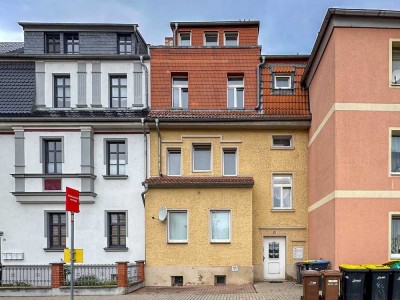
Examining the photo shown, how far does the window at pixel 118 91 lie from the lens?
18266 millimetres

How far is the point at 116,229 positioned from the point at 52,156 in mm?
4470

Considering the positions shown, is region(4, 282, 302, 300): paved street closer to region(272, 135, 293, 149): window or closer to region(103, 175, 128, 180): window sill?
region(103, 175, 128, 180): window sill

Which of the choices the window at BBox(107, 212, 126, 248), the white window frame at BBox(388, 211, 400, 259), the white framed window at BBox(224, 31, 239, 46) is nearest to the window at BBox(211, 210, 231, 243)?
the window at BBox(107, 212, 126, 248)

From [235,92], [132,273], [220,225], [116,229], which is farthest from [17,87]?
[220,225]

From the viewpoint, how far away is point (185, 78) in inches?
727

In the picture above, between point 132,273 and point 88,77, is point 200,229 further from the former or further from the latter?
point 88,77

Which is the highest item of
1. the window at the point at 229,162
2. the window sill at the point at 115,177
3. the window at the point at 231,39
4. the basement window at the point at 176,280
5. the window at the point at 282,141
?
Result: the window at the point at 231,39

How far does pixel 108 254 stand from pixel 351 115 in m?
11.7

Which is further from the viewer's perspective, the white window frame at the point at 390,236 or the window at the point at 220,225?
the window at the point at 220,225

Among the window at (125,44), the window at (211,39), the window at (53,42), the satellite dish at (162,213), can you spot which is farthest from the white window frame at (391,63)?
the window at (53,42)

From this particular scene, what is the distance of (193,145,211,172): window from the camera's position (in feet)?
57.9

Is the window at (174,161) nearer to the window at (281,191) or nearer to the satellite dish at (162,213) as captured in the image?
the satellite dish at (162,213)

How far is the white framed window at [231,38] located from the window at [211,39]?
530mm

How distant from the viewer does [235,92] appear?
18.3 metres
